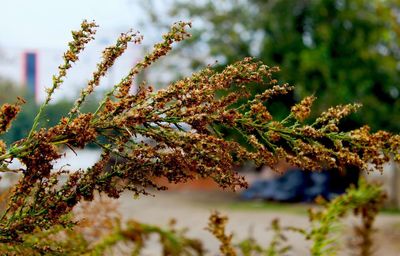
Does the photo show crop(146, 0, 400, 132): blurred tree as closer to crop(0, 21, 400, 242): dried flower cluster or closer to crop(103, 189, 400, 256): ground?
crop(103, 189, 400, 256): ground

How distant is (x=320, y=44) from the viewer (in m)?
20.9

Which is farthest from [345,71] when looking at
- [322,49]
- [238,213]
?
[238,213]

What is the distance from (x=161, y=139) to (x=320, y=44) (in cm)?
1984

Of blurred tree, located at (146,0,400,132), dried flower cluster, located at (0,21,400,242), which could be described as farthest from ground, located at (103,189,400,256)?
dried flower cluster, located at (0,21,400,242)

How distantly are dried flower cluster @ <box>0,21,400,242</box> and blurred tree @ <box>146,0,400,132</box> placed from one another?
705 inches

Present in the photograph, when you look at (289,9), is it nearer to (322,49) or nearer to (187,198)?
(322,49)

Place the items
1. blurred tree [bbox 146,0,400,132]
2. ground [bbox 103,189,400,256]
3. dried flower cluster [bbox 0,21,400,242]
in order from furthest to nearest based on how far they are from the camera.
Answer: blurred tree [bbox 146,0,400,132], ground [bbox 103,189,400,256], dried flower cluster [bbox 0,21,400,242]

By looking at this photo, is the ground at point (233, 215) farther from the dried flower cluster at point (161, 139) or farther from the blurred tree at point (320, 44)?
the dried flower cluster at point (161, 139)

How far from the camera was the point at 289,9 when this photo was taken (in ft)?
71.3

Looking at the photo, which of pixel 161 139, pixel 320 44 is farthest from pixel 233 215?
pixel 161 139

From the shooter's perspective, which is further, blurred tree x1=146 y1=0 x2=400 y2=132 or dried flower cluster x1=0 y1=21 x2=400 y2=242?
blurred tree x1=146 y1=0 x2=400 y2=132

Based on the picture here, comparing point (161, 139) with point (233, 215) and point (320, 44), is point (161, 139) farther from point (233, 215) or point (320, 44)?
point (320, 44)

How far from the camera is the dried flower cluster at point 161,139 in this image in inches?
57.1

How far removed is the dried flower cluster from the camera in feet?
4.76
